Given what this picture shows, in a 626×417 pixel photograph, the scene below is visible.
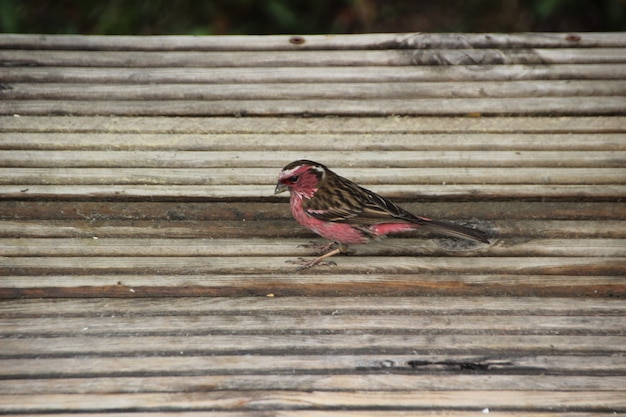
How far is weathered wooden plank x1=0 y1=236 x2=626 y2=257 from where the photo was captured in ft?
12.0

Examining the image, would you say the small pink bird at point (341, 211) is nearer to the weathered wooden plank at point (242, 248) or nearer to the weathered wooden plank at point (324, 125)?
the weathered wooden plank at point (242, 248)

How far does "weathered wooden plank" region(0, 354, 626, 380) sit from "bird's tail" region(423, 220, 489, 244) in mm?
782

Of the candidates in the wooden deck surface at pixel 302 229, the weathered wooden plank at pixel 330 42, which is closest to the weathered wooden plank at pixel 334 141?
the wooden deck surface at pixel 302 229

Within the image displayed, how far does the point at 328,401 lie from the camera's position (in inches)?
114

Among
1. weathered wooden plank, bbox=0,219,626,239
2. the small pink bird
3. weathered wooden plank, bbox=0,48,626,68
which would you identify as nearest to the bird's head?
the small pink bird

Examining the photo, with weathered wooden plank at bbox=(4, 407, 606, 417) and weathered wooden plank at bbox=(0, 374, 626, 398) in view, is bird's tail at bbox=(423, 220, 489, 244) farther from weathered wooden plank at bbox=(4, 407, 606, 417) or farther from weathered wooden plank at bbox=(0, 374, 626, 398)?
weathered wooden plank at bbox=(4, 407, 606, 417)

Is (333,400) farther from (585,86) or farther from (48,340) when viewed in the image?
(585,86)

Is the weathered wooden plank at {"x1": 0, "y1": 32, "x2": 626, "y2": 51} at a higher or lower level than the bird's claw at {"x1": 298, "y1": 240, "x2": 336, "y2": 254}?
higher

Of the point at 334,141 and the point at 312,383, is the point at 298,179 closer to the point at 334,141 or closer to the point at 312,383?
the point at 334,141

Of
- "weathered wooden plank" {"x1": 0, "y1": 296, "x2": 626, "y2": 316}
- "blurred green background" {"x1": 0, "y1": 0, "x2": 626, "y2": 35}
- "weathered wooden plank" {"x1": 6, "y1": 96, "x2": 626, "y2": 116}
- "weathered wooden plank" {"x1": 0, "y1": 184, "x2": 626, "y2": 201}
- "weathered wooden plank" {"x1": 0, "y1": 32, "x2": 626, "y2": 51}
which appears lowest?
"weathered wooden plank" {"x1": 0, "y1": 296, "x2": 626, "y2": 316}

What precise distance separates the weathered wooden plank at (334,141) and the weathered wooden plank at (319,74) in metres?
0.42

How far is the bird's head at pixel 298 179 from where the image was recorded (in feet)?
12.8

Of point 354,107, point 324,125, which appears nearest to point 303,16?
point 354,107

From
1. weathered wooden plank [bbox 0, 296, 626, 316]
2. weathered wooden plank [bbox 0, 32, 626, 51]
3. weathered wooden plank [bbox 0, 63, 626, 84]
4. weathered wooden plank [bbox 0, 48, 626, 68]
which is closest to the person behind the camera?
weathered wooden plank [bbox 0, 296, 626, 316]
